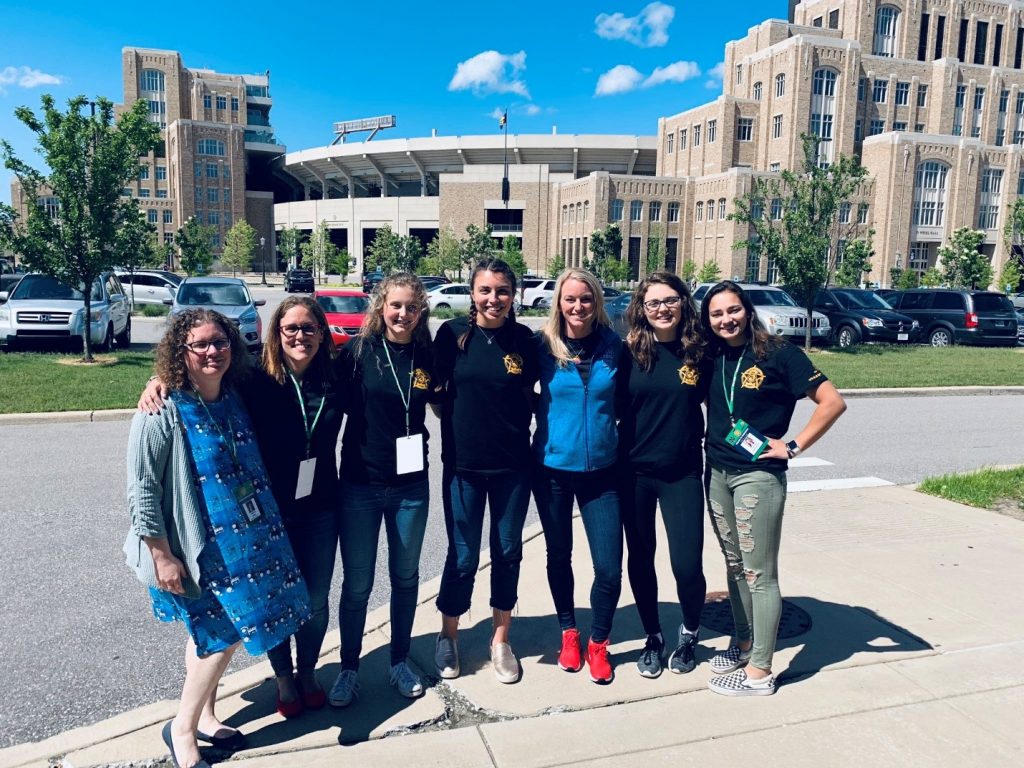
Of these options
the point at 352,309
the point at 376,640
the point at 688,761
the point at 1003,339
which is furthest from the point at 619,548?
the point at 1003,339

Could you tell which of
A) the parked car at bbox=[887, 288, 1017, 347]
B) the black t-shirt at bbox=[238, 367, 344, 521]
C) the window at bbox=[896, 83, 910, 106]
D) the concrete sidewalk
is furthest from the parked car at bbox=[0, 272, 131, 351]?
the window at bbox=[896, 83, 910, 106]

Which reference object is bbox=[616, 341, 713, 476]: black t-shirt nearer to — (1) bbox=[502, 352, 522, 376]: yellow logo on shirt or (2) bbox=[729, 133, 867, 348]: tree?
(1) bbox=[502, 352, 522, 376]: yellow logo on shirt

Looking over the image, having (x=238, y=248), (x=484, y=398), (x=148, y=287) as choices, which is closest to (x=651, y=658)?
(x=484, y=398)

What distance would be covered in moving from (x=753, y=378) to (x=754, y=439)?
11.0 inches

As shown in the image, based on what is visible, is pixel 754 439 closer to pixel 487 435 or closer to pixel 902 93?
pixel 487 435

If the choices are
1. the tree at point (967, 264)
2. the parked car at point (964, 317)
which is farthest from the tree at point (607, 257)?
the parked car at point (964, 317)

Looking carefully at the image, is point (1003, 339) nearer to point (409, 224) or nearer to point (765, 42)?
point (765, 42)

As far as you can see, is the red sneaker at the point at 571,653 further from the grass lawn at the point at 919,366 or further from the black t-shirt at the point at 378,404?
the grass lawn at the point at 919,366

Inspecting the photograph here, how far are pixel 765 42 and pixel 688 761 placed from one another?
78.1 meters

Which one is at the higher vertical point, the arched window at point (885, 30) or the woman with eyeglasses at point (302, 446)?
the arched window at point (885, 30)

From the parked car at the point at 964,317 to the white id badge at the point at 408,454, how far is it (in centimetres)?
2390

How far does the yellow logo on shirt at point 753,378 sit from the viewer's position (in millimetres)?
3625

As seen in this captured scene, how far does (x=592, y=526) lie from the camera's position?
149 inches

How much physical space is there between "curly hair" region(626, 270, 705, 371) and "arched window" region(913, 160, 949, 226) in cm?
7146
